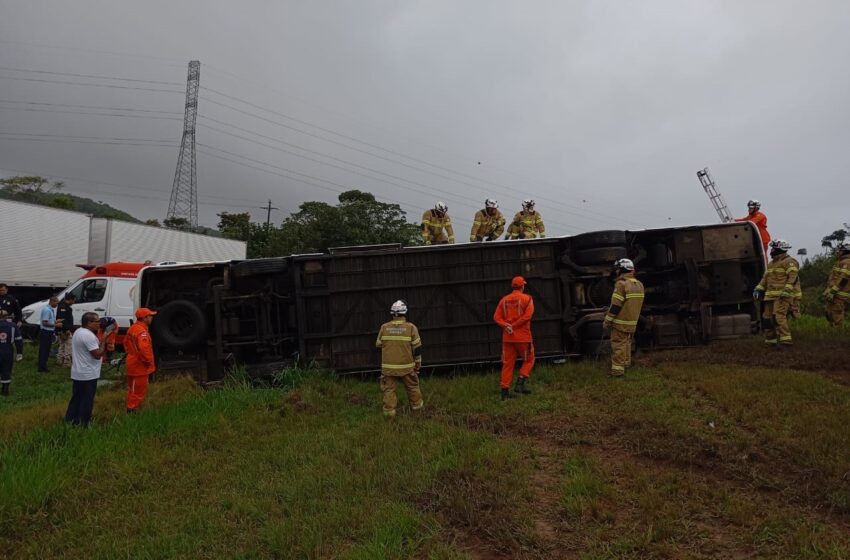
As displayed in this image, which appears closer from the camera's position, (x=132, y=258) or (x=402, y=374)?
(x=402, y=374)

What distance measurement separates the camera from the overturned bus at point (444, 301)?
8609mm

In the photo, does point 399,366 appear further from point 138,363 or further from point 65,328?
point 65,328

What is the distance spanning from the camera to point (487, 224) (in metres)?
10.4

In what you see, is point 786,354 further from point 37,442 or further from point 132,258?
point 132,258

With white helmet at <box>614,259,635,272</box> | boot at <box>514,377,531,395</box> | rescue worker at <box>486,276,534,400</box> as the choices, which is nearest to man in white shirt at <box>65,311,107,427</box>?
rescue worker at <box>486,276,534,400</box>

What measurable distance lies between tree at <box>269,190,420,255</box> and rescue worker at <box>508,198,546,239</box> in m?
16.9

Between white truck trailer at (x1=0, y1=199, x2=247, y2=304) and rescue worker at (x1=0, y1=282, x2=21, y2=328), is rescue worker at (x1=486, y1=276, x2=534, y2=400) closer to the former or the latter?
rescue worker at (x1=0, y1=282, x2=21, y2=328)

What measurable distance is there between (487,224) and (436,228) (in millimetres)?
998

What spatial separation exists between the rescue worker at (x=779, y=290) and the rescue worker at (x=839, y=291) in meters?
1.92

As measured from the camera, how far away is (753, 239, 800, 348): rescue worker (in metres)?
8.20

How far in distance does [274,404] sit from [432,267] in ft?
10.6

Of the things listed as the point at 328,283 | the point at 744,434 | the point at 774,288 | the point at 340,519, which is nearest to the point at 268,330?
the point at 328,283

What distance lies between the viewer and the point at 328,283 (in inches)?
340

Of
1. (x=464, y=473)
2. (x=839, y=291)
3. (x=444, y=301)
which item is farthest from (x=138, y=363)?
(x=839, y=291)
